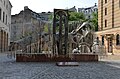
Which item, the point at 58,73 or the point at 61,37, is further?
the point at 61,37

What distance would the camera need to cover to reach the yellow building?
40.0m

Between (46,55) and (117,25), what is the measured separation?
23.8m

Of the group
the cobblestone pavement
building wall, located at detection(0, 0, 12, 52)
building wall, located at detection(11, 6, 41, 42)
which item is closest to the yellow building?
building wall, located at detection(0, 0, 12, 52)

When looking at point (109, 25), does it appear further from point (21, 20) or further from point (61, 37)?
point (21, 20)

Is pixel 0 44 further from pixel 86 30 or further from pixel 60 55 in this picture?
pixel 60 55

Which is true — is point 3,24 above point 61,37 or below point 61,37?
above

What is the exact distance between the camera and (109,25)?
4416 cm

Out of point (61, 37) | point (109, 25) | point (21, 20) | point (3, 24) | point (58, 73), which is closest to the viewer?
point (58, 73)

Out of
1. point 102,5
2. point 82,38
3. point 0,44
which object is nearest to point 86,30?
point 82,38

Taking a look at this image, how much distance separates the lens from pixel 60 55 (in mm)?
20172

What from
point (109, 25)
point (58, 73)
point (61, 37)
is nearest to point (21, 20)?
point (109, 25)

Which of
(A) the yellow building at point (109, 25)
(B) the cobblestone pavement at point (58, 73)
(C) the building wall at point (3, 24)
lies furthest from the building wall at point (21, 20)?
(B) the cobblestone pavement at point (58, 73)

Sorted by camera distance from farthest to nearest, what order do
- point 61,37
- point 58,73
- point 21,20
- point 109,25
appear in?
point 21,20 < point 109,25 < point 61,37 < point 58,73

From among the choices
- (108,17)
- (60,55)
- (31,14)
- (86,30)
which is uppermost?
(31,14)
